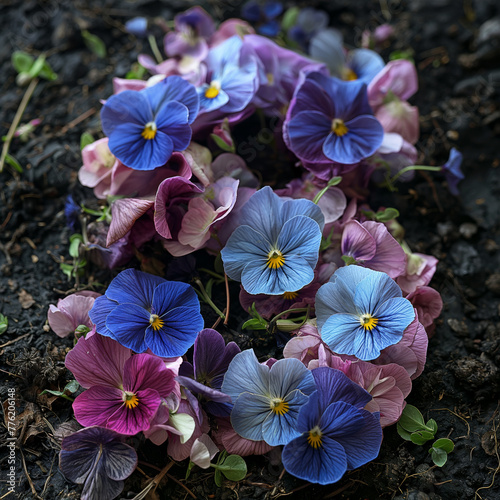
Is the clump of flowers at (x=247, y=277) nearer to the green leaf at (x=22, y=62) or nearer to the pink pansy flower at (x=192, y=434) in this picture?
the pink pansy flower at (x=192, y=434)

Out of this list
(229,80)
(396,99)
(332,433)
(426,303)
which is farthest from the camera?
(396,99)

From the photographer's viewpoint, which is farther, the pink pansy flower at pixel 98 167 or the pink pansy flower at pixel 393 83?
the pink pansy flower at pixel 393 83

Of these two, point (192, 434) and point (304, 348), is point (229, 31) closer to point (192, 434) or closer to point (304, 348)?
point (304, 348)

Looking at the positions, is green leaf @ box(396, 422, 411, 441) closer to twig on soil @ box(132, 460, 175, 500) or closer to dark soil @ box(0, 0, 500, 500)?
dark soil @ box(0, 0, 500, 500)

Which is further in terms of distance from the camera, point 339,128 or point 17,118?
point 17,118

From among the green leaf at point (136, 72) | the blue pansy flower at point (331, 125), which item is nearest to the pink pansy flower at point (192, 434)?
the blue pansy flower at point (331, 125)

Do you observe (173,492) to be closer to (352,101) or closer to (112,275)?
(112,275)

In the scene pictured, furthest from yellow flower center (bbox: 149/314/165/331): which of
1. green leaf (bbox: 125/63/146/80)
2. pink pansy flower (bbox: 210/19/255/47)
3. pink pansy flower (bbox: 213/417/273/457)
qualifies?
pink pansy flower (bbox: 210/19/255/47)

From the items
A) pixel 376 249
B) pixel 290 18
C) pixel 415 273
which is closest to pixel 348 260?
pixel 376 249
